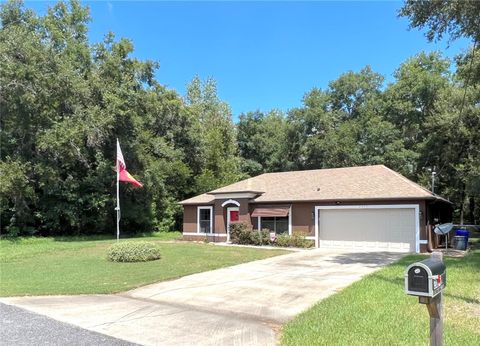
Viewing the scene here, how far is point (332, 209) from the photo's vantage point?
22109mm

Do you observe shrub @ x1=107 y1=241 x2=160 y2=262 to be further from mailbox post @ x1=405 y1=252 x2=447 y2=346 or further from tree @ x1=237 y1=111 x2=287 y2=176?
tree @ x1=237 y1=111 x2=287 y2=176

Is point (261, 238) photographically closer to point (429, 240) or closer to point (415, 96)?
point (429, 240)

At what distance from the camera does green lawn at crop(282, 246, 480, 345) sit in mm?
5867

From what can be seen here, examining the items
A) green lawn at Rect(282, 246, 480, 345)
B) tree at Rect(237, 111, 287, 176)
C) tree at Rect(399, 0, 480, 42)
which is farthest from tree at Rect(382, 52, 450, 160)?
green lawn at Rect(282, 246, 480, 345)

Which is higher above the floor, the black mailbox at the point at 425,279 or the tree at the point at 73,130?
the tree at the point at 73,130

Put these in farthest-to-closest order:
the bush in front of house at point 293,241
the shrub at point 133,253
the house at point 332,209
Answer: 1. the bush in front of house at point 293,241
2. the house at point 332,209
3. the shrub at point 133,253

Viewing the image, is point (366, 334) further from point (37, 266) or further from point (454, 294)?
point (37, 266)

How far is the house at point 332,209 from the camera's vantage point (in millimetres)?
20031

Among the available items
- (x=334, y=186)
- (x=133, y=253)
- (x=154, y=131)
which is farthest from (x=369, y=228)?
(x=154, y=131)

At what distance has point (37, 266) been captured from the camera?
14883 mm

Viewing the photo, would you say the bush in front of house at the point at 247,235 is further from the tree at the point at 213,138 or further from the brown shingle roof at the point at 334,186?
the tree at the point at 213,138

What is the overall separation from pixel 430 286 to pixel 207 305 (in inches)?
217

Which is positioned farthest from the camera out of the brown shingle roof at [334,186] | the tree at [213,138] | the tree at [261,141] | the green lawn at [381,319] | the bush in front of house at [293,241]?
the tree at [261,141]

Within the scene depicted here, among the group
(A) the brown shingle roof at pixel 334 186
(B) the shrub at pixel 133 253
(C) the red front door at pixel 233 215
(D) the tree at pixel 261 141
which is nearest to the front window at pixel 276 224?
(A) the brown shingle roof at pixel 334 186
